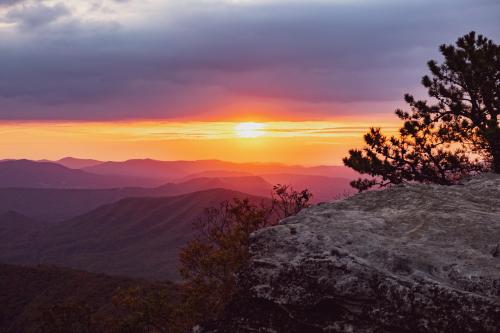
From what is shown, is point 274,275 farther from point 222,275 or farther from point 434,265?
point 222,275

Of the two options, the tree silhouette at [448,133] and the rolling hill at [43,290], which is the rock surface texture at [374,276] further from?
the rolling hill at [43,290]

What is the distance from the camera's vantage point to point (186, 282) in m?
28.6

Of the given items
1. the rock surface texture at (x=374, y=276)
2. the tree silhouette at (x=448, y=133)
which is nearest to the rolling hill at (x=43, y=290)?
the tree silhouette at (x=448, y=133)

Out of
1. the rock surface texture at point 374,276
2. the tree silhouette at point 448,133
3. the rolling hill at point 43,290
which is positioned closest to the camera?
the rock surface texture at point 374,276

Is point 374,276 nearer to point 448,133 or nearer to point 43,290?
point 448,133

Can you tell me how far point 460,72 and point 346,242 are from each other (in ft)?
76.7

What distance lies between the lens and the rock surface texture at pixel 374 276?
7.64 meters

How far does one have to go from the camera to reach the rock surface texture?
764cm

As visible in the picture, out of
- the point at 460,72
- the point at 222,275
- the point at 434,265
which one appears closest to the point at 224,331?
the point at 434,265

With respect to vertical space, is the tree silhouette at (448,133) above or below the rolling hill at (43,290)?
above

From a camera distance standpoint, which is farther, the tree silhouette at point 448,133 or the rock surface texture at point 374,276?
the tree silhouette at point 448,133

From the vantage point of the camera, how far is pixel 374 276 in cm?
820

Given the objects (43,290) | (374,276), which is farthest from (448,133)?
(43,290)

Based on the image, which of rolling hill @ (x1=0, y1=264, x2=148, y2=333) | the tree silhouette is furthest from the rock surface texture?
rolling hill @ (x1=0, y1=264, x2=148, y2=333)
